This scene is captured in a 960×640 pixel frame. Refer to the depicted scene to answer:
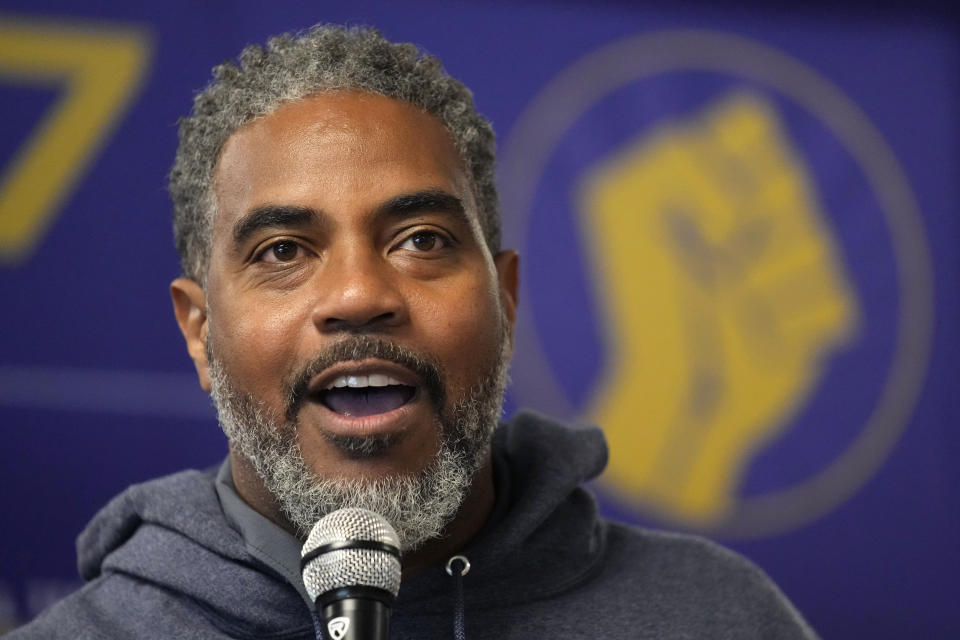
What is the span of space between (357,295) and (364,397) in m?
0.12

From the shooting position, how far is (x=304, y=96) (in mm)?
1385

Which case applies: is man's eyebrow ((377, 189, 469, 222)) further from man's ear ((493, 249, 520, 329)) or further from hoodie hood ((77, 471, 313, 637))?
hoodie hood ((77, 471, 313, 637))

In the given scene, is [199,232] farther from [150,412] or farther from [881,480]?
[881,480]

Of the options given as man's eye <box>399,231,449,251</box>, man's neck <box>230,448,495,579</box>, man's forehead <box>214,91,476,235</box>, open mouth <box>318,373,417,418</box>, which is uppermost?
man's forehead <box>214,91,476,235</box>

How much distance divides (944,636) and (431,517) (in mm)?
1858

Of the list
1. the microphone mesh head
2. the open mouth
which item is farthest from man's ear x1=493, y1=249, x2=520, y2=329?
the microphone mesh head

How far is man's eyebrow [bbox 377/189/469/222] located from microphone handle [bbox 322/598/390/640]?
1.75 feet

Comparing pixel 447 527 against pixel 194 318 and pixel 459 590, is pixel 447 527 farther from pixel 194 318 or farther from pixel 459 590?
pixel 194 318

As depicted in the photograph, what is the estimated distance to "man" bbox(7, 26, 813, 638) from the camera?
123 centimetres

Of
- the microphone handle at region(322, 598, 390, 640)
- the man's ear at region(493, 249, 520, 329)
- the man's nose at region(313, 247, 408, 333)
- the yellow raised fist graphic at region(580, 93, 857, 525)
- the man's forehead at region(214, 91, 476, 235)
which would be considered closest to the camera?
the microphone handle at region(322, 598, 390, 640)

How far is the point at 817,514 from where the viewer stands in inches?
102

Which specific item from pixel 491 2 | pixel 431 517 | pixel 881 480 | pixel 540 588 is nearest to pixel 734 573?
pixel 540 588

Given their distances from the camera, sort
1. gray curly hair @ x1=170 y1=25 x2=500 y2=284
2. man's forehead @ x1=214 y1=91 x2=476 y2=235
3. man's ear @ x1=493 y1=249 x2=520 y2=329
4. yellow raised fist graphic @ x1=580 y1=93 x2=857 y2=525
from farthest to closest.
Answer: yellow raised fist graphic @ x1=580 y1=93 x2=857 y2=525, man's ear @ x1=493 y1=249 x2=520 y2=329, gray curly hair @ x1=170 y1=25 x2=500 y2=284, man's forehead @ x1=214 y1=91 x2=476 y2=235

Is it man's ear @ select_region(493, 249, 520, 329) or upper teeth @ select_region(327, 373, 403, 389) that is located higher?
man's ear @ select_region(493, 249, 520, 329)
